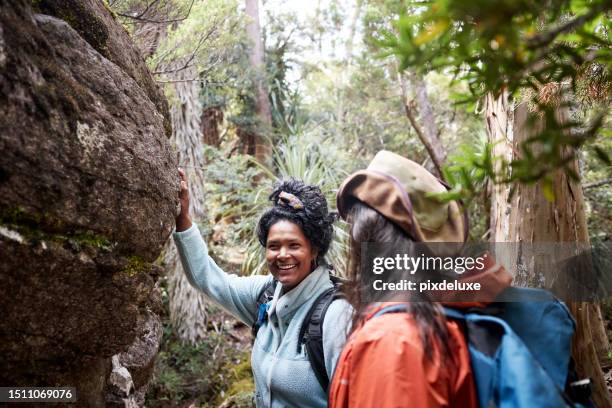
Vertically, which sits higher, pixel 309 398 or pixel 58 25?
pixel 58 25

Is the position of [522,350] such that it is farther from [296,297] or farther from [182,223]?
[182,223]

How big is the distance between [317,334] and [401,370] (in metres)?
1.06

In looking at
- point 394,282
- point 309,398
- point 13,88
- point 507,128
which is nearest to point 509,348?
point 394,282

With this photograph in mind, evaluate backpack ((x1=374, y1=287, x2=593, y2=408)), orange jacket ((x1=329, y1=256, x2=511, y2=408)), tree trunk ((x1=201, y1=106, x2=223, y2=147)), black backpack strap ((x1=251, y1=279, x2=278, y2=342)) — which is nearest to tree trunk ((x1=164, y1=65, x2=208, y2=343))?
tree trunk ((x1=201, y1=106, x2=223, y2=147))

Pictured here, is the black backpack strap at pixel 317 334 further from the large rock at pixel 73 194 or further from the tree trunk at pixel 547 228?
the tree trunk at pixel 547 228

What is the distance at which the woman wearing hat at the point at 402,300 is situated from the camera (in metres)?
1.29

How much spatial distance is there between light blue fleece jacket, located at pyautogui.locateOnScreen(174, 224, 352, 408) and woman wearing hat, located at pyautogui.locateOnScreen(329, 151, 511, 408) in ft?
1.74

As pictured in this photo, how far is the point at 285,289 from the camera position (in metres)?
2.70

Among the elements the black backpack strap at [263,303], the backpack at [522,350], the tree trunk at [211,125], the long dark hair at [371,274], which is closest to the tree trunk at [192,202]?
the tree trunk at [211,125]

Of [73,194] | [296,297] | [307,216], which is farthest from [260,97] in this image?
[73,194]

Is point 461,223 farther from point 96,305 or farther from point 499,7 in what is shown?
point 96,305

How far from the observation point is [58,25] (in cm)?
208

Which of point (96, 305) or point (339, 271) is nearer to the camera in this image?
point (96, 305)

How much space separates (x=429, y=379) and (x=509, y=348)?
0.73 ft
